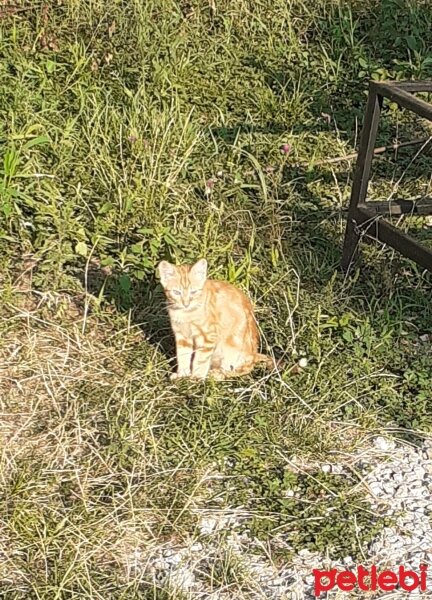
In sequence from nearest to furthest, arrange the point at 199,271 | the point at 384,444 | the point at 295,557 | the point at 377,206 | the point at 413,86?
the point at 295,557
the point at 384,444
the point at 199,271
the point at 413,86
the point at 377,206

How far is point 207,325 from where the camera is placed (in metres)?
4.29

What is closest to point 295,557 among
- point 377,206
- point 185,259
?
point 185,259

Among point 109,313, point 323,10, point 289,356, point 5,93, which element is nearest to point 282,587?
point 289,356

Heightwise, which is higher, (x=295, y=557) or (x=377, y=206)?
(x=377, y=206)

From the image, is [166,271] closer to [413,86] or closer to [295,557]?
[295,557]

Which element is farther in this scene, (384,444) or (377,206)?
(377,206)

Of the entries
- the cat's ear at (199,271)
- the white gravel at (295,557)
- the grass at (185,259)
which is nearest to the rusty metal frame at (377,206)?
the grass at (185,259)

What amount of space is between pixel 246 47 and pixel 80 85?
154 centimetres

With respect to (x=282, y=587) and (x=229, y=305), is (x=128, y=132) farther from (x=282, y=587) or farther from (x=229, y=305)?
(x=282, y=587)

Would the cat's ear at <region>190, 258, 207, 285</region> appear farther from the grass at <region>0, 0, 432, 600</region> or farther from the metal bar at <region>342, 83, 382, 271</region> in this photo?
the metal bar at <region>342, 83, 382, 271</region>

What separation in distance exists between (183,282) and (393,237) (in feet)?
4.14

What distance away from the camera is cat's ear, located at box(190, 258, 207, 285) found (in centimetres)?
415

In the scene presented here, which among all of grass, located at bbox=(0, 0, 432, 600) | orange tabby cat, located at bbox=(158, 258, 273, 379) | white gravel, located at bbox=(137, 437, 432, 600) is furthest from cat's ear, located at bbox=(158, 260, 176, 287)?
white gravel, located at bbox=(137, 437, 432, 600)

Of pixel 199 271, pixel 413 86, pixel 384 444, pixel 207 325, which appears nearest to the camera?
pixel 384 444
